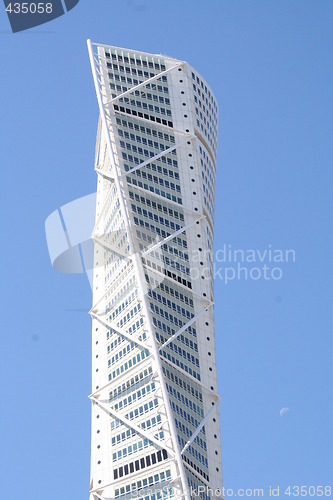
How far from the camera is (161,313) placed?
132m

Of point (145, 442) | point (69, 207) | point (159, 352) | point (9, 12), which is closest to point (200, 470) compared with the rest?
point (145, 442)

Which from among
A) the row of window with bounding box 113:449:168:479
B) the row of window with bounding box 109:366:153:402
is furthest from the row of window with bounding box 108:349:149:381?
the row of window with bounding box 113:449:168:479

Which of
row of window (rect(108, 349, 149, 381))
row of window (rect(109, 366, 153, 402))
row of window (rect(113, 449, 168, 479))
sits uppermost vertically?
row of window (rect(108, 349, 149, 381))

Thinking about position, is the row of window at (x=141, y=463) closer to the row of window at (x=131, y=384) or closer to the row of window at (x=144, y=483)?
the row of window at (x=144, y=483)

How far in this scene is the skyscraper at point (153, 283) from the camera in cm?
12300

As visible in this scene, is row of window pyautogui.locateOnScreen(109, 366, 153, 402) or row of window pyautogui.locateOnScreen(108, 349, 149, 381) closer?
row of window pyautogui.locateOnScreen(109, 366, 153, 402)

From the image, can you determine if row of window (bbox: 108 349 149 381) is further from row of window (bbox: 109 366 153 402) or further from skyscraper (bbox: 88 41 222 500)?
row of window (bbox: 109 366 153 402)

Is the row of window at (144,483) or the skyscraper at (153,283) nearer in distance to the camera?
the row of window at (144,483)

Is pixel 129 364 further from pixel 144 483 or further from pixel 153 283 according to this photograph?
pixel 144 483

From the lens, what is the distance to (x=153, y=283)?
438 ft

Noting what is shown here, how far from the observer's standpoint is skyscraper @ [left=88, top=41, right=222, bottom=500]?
404 ft

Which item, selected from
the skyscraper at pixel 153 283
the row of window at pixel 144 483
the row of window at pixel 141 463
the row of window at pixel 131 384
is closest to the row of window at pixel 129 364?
the skyscraper at pixel 153 283

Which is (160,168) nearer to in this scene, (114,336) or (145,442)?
(114,336)

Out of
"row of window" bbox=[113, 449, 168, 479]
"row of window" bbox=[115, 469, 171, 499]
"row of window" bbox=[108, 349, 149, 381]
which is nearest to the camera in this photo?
"row of window" bbox=[115, 469, 171, 499]
